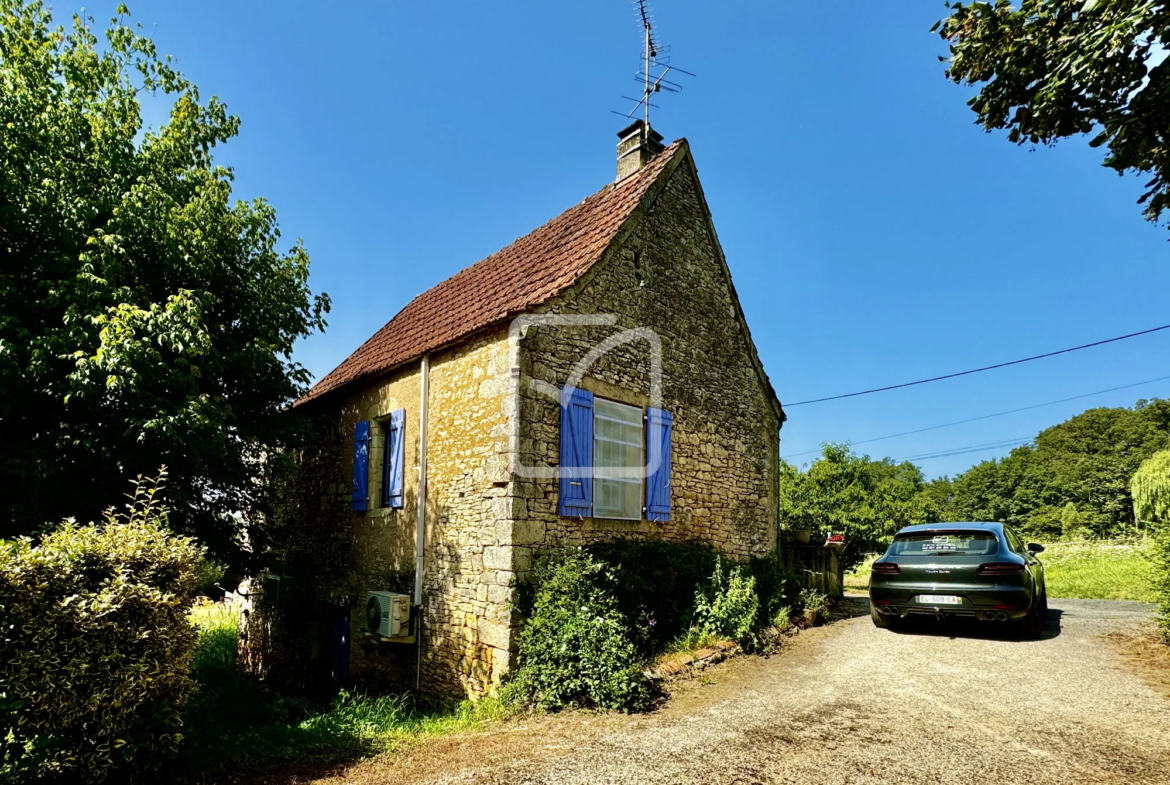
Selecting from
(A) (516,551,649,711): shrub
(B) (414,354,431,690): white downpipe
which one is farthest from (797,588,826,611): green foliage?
(B) (414,354,431,690): white downpipe

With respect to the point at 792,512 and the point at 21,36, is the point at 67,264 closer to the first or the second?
the point at 21,36

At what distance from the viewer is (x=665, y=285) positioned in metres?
10.0

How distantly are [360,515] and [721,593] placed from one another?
5.72 meters

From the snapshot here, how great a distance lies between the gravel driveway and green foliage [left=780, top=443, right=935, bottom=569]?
10292mm

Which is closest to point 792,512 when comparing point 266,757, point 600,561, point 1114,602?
point 1114,602

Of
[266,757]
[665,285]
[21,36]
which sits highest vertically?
[21,36]

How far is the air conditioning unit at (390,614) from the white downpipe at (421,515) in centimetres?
16

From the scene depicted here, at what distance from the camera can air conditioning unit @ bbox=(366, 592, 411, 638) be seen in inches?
331

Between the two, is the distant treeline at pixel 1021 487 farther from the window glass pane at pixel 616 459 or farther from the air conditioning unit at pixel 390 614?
the air conditioning unit at pixel 390 614

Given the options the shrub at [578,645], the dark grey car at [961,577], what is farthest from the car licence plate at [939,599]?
the shrub at [578,645]

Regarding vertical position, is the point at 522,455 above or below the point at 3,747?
above

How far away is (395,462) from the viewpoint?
379 inches

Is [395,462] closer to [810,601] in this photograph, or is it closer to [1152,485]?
[810,601]

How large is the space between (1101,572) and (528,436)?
16.9 meters
